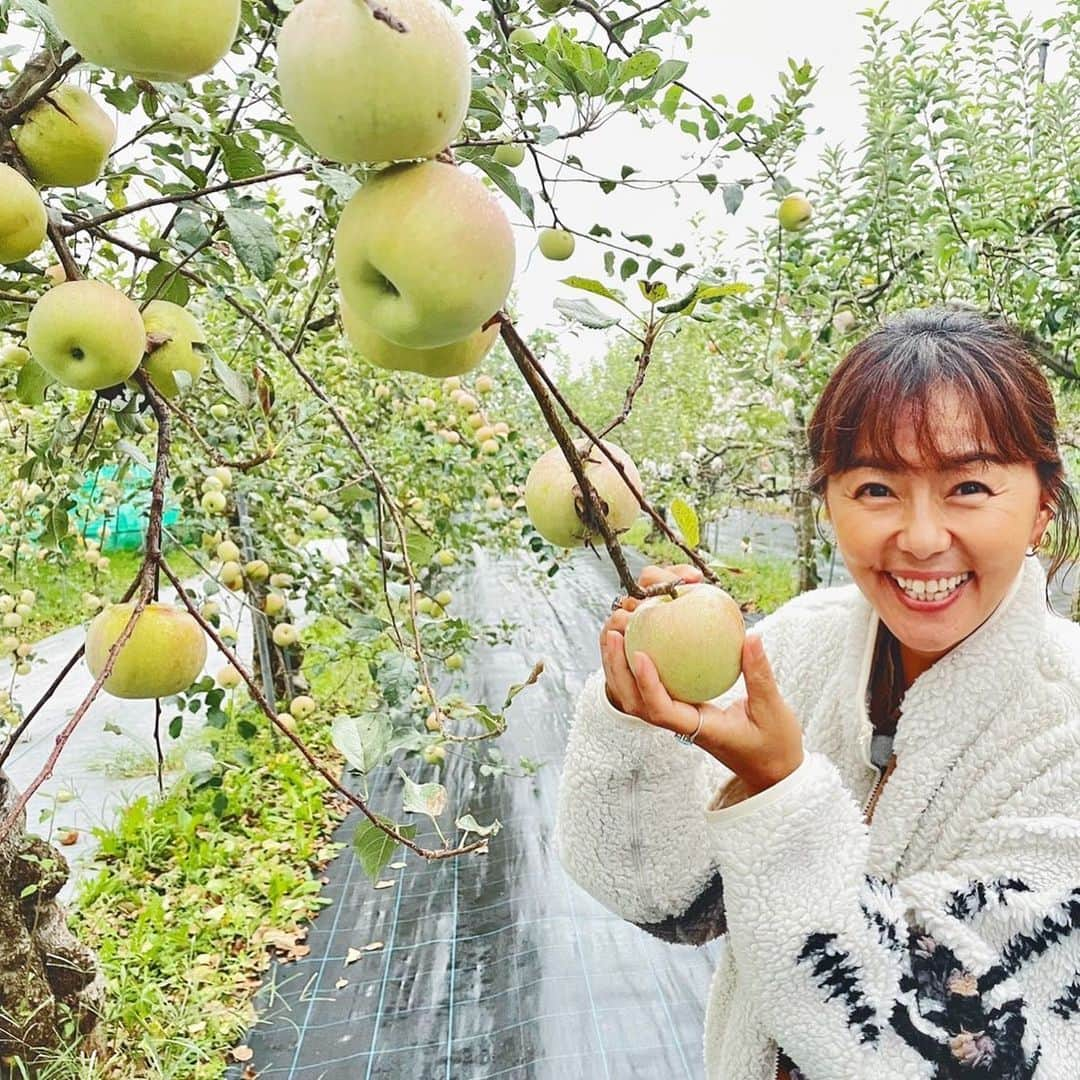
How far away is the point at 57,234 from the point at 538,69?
1.77ft

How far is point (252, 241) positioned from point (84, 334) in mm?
202

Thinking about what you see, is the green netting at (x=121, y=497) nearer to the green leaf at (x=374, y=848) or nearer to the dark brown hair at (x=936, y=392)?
the green leaf at (x=374, y=848)

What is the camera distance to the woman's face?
1.04m

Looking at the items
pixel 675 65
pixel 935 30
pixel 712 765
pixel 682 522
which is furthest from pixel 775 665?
pixel 935 30

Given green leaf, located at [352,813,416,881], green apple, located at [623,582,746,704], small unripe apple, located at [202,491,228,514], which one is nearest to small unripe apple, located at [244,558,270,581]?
small unripe apple, located at [202,491,228,514]

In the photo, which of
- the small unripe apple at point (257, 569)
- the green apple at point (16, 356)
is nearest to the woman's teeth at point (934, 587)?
the green apple at point (16, 356)

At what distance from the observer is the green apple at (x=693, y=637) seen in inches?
32.7

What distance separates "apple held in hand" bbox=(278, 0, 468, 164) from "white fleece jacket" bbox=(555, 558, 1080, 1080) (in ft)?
2.69

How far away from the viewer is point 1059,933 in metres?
0.98

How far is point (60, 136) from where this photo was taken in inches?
36.4

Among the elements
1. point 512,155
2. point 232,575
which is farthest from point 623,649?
point 232,575

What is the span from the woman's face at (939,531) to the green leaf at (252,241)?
2.36ft

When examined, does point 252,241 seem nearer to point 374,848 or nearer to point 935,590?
point 374,848

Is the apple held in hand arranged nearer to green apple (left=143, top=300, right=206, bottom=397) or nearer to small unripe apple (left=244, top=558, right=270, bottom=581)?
green apple (left=143, top=300, right=206, bottom=397)
